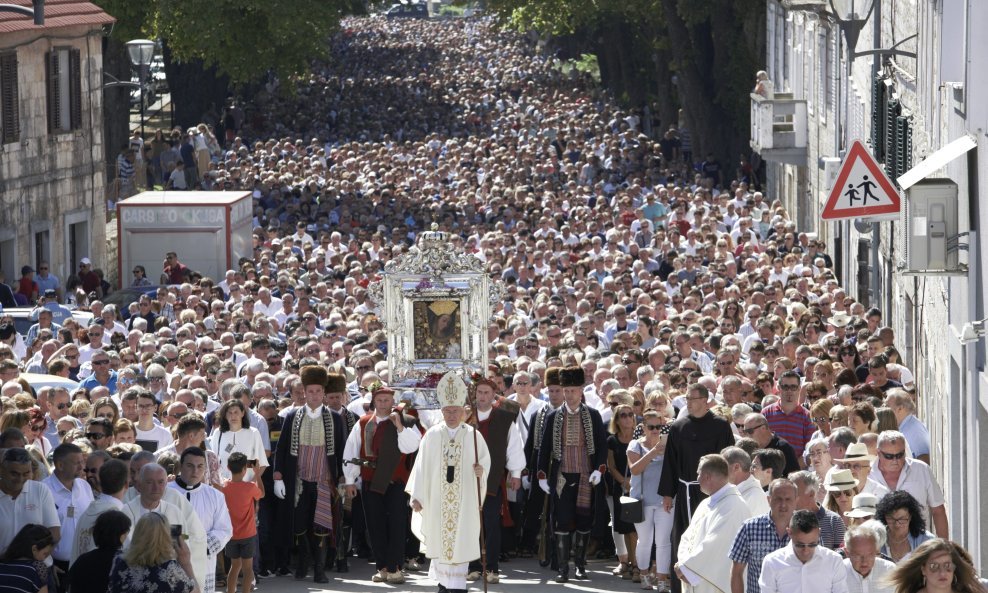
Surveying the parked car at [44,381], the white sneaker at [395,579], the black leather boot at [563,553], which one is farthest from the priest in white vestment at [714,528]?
the parked car at [44,381]

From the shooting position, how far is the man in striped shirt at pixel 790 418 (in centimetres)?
1443

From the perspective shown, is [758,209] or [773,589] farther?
[758,209]

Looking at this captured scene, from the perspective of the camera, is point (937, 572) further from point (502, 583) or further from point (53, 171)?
point (53, 171)

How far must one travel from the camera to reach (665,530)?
14172 mm

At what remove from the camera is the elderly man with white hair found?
382 inches

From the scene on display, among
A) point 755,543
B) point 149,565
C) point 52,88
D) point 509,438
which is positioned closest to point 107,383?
point 509,438

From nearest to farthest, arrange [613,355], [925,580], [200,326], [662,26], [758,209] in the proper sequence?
[925,580] < [613,355] < [200,326] < [758,209] < [662,26]

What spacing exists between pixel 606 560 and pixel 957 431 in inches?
114

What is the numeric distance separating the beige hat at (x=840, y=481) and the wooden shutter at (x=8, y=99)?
21.6 metres

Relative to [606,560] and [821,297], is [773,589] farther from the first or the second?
[821,297]

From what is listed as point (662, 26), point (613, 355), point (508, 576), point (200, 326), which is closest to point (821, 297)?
point (613, 355)

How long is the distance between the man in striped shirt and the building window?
20.3 m

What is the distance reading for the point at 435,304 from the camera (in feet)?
59.3

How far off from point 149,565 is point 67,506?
2102 mm
